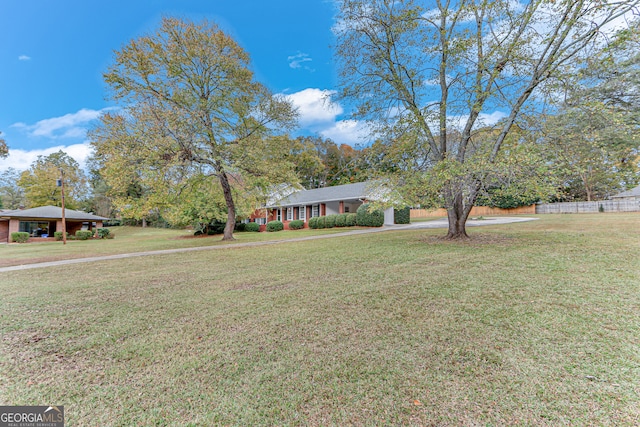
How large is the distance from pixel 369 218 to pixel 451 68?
11.8 m

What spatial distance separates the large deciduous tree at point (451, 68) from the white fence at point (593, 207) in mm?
27211

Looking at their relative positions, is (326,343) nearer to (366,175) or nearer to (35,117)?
(366,175)

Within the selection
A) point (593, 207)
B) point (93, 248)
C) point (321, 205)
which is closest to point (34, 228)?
point (93, 248)

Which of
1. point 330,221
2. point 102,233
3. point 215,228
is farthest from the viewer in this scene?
point 102,233

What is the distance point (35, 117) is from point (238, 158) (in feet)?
40.7

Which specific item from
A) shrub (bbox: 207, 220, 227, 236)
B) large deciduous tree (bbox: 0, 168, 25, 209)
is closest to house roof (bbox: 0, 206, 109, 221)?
shrub (bbox: 207, 220, 227, 236)

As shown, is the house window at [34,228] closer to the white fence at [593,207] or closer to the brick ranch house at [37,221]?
the brick ranch house at [37,221]

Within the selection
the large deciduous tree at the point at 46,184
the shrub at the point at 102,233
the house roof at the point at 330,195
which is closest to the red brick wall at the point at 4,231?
the shrub at the point at 102,233

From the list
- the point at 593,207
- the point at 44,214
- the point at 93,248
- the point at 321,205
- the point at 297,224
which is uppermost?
the point at 321,205

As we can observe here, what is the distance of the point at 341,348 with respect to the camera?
9.69 feet

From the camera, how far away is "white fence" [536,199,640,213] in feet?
81.4

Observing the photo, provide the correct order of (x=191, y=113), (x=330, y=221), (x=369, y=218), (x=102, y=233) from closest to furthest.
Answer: (x=191, y=113)
(x=369, y=218)
(x=330, y=221)
(x=102, y=233)

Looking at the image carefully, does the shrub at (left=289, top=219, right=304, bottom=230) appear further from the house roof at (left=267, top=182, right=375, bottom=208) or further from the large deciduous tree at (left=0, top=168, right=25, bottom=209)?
the large deciduous tree at (left=0, top=168, right=25, bottom=209)

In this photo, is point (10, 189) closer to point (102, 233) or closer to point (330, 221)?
point (102, 233)
